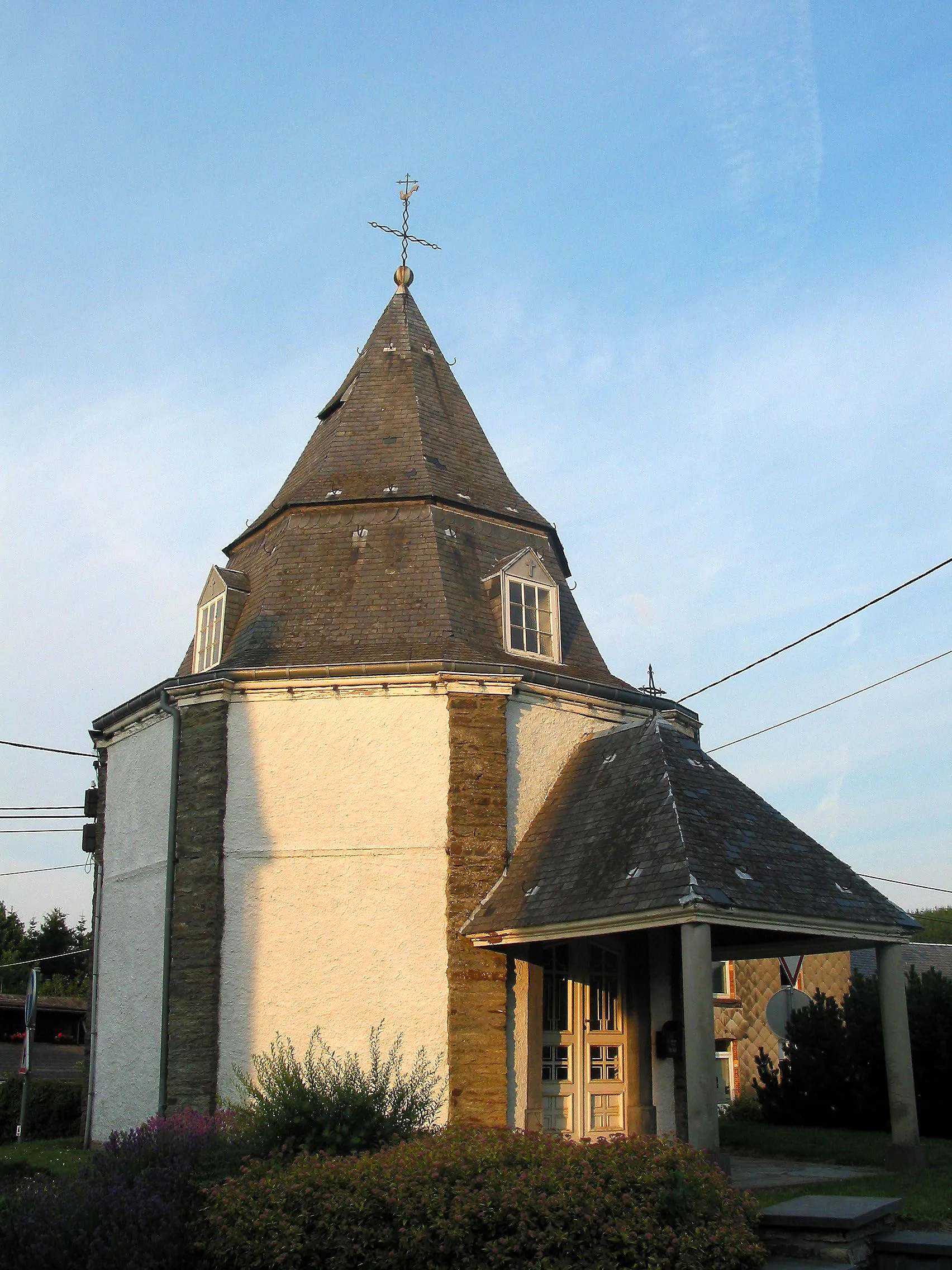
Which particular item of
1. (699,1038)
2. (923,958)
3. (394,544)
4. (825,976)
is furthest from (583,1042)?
(923,958)

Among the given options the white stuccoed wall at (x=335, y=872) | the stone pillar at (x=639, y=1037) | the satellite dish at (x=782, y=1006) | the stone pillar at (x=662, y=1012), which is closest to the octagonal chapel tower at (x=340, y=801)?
the white stuccoed wall at (x=335, y=872)

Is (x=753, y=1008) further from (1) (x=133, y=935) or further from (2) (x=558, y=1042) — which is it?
(1) (x=133, y=935)

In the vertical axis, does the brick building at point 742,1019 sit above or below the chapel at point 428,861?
below

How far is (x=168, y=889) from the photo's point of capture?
1459 cm

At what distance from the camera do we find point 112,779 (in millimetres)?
17328

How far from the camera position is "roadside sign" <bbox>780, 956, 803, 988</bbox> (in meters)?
14.9

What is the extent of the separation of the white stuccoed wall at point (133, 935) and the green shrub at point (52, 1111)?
291 cm

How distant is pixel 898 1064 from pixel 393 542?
30.6 feet

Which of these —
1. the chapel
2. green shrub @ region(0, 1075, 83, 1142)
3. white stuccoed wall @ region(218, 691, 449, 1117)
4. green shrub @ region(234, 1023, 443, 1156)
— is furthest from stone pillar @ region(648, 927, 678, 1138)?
green shrub @ region(0, 1075, 83, 1142)

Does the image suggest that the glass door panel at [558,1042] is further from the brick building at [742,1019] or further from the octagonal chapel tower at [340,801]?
the brick building at [742,1019]

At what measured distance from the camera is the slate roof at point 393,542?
51.7ft

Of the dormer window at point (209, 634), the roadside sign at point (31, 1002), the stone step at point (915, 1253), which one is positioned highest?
the dormer window at point (209, 634)

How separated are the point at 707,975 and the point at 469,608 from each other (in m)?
6.92

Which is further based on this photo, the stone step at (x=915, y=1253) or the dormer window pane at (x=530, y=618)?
the dormer window pane at (x=530, y=618)
